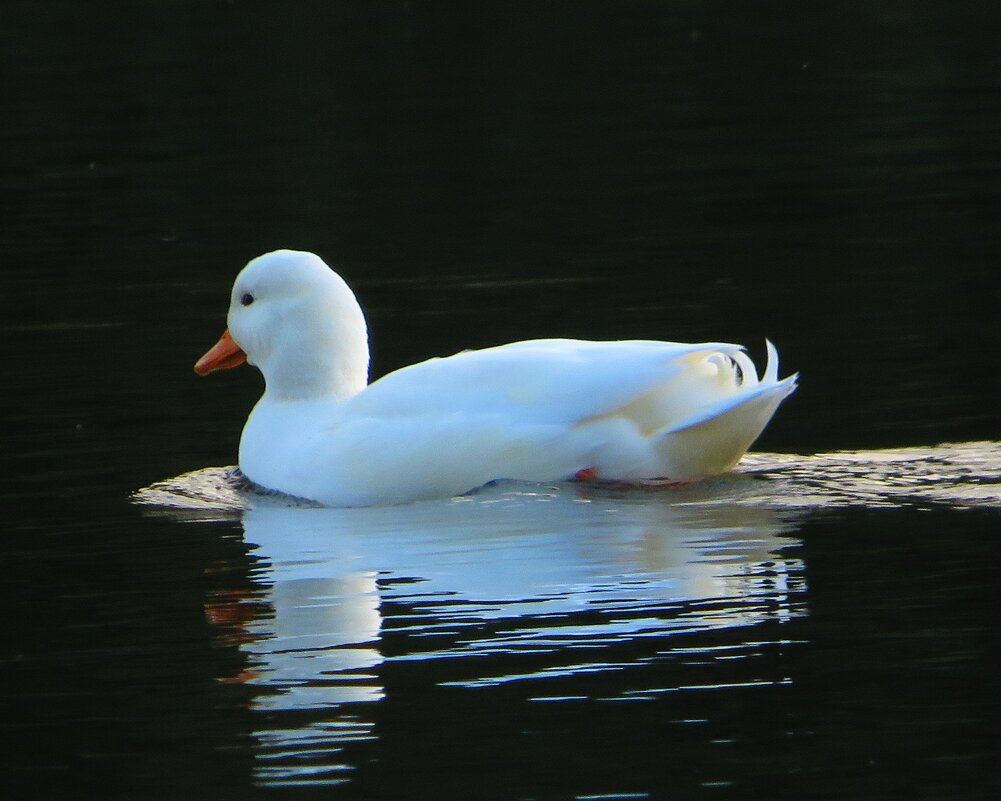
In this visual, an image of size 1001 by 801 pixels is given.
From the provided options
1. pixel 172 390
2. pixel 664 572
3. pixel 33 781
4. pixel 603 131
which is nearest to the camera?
pixel 33 781

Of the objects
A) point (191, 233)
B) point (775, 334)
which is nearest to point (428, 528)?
point (775, 334)

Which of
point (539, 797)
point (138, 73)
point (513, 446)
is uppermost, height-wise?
point (138, 73)

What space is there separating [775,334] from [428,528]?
365cm

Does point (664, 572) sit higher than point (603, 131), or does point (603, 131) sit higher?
point (603, 131)

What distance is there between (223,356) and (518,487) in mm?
1909

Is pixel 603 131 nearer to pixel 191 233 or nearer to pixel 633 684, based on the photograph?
pixel 191 233

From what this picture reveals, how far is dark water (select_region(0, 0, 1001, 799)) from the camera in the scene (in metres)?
5.65

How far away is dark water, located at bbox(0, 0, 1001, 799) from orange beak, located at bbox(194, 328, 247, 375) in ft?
1.32

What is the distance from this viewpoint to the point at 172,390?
10734 mm

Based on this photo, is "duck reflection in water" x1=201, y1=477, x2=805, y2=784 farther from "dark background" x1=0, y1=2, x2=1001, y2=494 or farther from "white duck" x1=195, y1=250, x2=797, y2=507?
"dark background" x1=0, y1=2, x2=1001, y2=494

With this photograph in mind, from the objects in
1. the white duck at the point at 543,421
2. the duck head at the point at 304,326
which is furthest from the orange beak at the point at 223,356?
the white duck at the point at 543,421

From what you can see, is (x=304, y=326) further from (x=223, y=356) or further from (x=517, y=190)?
(x=517, y=190)

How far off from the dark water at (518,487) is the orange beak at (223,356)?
1.32 feet

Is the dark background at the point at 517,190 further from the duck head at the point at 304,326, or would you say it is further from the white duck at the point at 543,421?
the white duck at the point at 543,421
